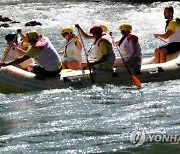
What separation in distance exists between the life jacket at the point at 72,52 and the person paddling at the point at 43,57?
1027 millimetres

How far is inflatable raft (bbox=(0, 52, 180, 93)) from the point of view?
41.7 feet

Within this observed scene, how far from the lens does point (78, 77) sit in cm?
1282

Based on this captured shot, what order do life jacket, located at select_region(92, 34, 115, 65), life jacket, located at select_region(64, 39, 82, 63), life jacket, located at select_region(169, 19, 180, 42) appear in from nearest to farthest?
1. life jacket, located at select_region(92, 34, 115, 65)
2. life jacket, located at select_region(64, 39, 82, 63)
3. life jacket, located at select_region(169, 19, 180, 42)

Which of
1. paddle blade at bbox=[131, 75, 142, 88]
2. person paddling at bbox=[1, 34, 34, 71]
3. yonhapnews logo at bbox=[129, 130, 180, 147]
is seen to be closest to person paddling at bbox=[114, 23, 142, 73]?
paddle blade at bbox=[131, 75, 142, 88]

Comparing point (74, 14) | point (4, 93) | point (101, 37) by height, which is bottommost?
point (74, 14)

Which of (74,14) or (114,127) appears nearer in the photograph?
(114,127)

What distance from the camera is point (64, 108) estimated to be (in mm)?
11211

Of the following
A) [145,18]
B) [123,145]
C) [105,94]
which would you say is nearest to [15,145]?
[123,145]

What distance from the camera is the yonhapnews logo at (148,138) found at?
9039 mm

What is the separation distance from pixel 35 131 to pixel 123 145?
1.67m

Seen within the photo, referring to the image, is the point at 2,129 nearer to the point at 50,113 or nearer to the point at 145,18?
the point at 50,113

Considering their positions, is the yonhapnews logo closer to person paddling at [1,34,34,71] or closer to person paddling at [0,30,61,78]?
person paddling at [0,30,61,78]

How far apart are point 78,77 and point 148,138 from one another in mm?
3956

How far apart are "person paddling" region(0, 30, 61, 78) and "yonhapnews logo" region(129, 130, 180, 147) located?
388cm
